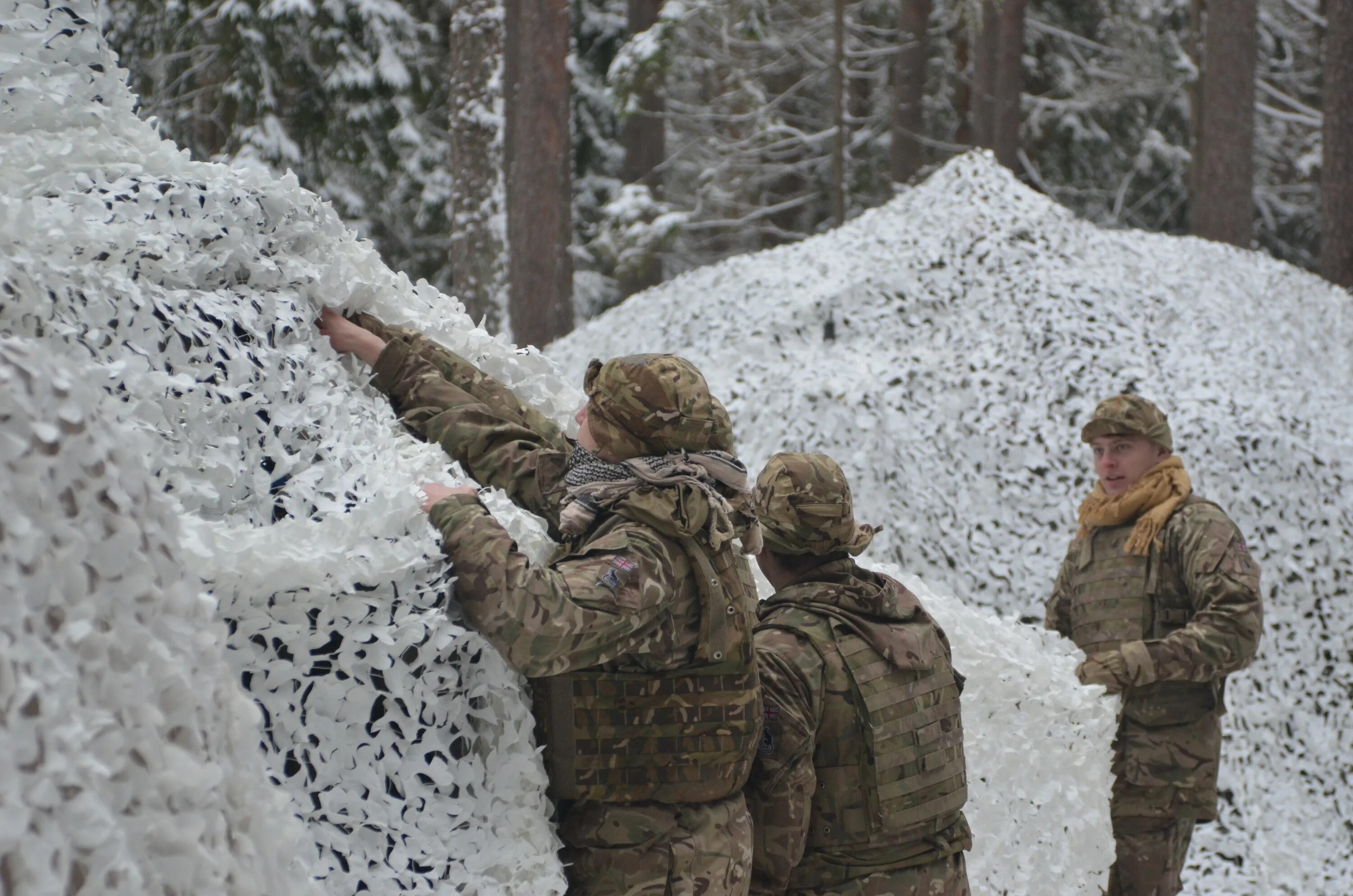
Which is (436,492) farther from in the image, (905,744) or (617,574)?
(905,744)

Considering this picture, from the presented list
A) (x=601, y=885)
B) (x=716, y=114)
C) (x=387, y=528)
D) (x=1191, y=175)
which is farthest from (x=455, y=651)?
Result: (x=716, y=114)

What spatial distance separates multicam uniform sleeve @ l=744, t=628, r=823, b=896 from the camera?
336cm

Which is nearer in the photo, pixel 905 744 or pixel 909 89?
pixel 905 744

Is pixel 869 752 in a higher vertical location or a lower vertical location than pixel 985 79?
lower

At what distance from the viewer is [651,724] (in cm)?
295

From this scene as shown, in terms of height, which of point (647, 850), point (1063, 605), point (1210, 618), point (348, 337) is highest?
point (348, 337)

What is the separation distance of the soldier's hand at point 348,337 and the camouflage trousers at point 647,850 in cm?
124

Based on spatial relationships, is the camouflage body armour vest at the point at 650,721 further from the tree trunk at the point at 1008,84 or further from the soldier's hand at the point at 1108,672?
the tree trunk at the point at 1008,84

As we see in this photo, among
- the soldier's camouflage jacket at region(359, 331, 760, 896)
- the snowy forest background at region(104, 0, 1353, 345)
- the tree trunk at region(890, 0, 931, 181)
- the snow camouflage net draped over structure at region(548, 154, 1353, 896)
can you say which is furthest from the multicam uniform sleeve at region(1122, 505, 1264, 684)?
the tree trunk at region(890, 0, 931, 181)

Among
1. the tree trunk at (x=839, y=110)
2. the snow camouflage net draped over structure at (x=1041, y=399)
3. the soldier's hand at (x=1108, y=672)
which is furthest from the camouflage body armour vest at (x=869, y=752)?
the tree trunk at (x=839, y=110)

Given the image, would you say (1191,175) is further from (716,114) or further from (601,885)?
(601,885)

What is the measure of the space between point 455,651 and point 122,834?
118cm

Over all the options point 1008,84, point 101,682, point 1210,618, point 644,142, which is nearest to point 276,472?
point 101,682

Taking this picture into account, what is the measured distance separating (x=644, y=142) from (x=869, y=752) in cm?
1517
